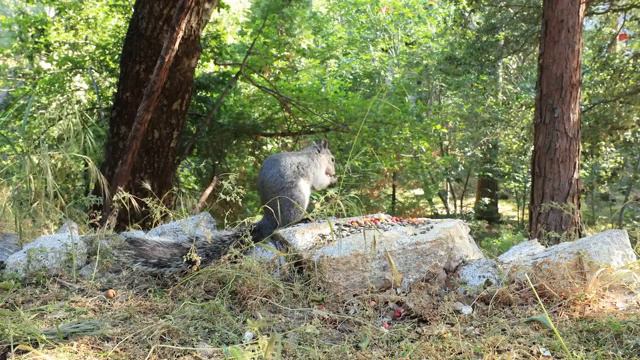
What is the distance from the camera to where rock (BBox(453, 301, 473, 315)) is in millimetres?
2619

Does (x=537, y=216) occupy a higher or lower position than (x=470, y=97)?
lower

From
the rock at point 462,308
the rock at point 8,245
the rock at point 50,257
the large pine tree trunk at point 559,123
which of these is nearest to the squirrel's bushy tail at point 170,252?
the rock at point 50,257

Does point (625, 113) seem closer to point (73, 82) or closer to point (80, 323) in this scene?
point (73, 82)

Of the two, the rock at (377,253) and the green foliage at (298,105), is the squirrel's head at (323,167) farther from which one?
the rock at (377,253)

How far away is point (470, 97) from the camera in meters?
10.9

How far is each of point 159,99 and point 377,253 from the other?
251cm

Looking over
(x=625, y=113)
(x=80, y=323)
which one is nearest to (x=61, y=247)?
(x=80, y=323)

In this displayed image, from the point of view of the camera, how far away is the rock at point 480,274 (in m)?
2.84

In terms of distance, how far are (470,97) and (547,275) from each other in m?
8.62

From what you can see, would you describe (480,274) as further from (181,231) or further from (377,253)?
(181,231)

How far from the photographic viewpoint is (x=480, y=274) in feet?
9.61

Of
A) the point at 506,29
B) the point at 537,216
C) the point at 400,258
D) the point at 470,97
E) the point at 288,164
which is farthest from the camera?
the point at 470,97

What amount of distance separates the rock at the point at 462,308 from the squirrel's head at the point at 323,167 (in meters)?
1.86

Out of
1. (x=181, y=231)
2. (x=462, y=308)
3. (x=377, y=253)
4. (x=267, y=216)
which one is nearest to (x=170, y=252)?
(x=181, y=231)
